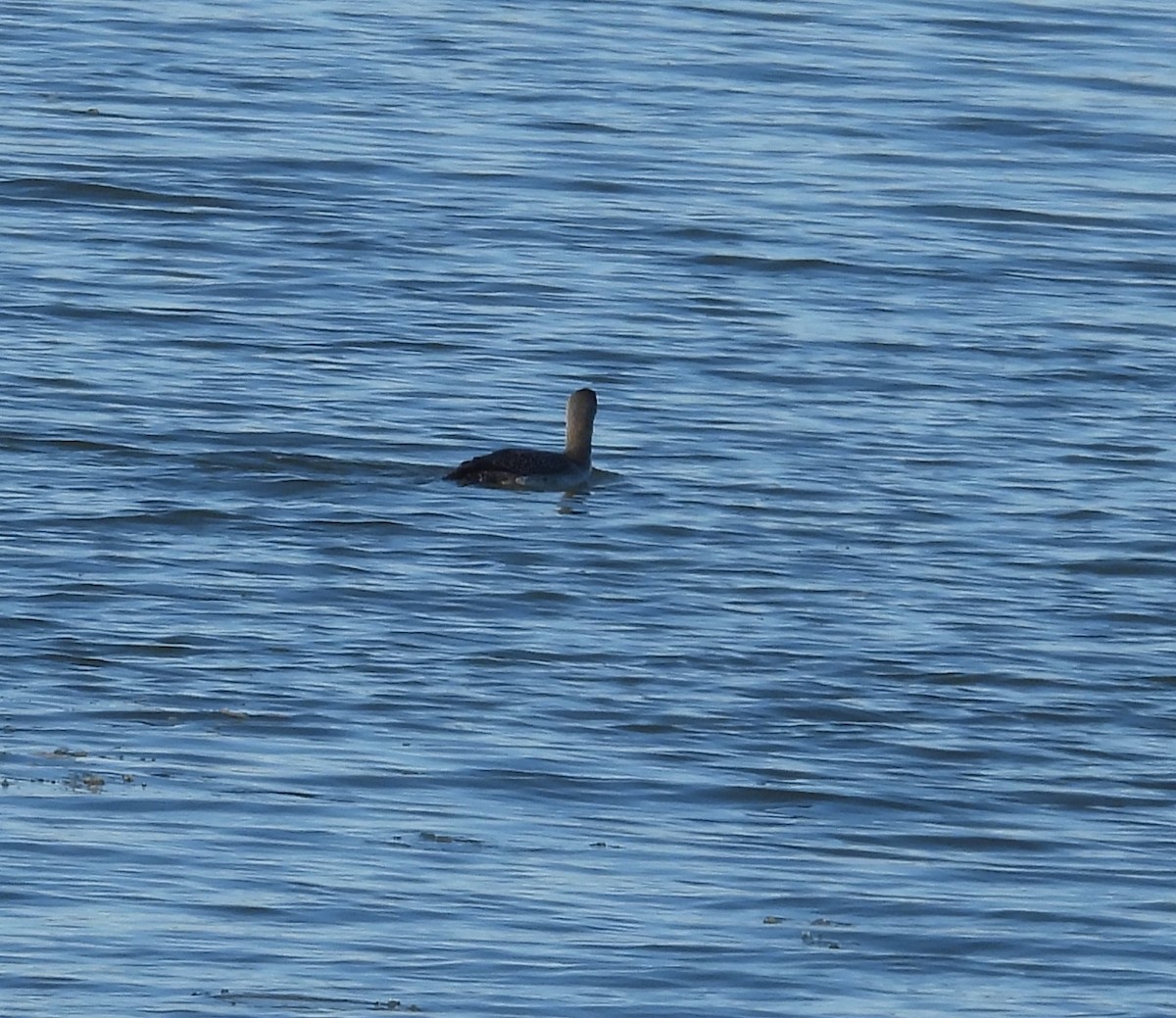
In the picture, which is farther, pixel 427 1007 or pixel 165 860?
pixel 165 860

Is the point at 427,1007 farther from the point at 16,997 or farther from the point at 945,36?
the point at 945,36

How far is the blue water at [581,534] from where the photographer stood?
391 inches

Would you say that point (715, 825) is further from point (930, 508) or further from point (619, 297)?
point (619, 297)

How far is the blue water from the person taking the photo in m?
9.92

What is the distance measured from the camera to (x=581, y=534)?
15.7 metres

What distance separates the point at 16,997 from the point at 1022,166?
18.6 meters

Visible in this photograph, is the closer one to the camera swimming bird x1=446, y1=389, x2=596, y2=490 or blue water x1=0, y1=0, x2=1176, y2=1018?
blue water x1=0, y1=0, x2=1176, y2=1018

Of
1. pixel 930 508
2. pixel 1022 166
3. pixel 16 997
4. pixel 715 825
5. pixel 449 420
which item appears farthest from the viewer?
pixel 1022 166

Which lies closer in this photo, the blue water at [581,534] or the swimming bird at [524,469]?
the blue water at [581,534]

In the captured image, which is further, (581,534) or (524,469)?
(524,469)

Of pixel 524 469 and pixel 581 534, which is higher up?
Answer: pixel 524 469

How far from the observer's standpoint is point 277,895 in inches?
391

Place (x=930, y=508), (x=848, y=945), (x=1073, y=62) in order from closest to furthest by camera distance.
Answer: (x=848, y=945), (x=930, y=508), (x=1073, y=62)

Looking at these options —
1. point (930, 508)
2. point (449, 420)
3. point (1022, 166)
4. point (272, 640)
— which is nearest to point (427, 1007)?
point (272, 640)
